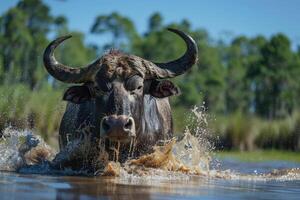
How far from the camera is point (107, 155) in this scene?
9.80 metres

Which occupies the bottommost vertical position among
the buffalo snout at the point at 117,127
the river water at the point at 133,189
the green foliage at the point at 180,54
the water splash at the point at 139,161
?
the river water at the point at 133,189

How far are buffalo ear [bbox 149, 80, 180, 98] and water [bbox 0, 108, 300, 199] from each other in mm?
750

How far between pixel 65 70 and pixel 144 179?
105 inches

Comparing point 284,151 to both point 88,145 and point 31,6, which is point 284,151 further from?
point 31,6

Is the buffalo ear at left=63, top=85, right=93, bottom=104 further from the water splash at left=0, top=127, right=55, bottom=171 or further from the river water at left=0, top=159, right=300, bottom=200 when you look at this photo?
the river water at left=0, top=159, right=300, bottom=200

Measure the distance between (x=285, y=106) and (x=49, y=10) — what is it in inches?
1274

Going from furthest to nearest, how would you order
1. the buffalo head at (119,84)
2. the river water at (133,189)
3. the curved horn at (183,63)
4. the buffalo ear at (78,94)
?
1. the curved horn at (183,63)
2. the buffalo ear at (78,94)
3. the buffalo head at (119,84)
4. the river water at (133,189)

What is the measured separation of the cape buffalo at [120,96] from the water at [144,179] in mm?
401

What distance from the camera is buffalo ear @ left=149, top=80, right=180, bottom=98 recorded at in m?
10.6

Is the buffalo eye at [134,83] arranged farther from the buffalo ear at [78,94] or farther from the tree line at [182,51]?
the tree line at [182,51]

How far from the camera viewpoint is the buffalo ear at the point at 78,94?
10516 millimetres

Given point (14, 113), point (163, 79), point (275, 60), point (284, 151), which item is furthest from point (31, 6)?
point (163, 79)

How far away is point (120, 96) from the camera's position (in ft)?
31.3

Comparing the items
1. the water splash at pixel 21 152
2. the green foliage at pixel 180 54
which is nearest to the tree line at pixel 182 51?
the green foliage at pixel 180 54
